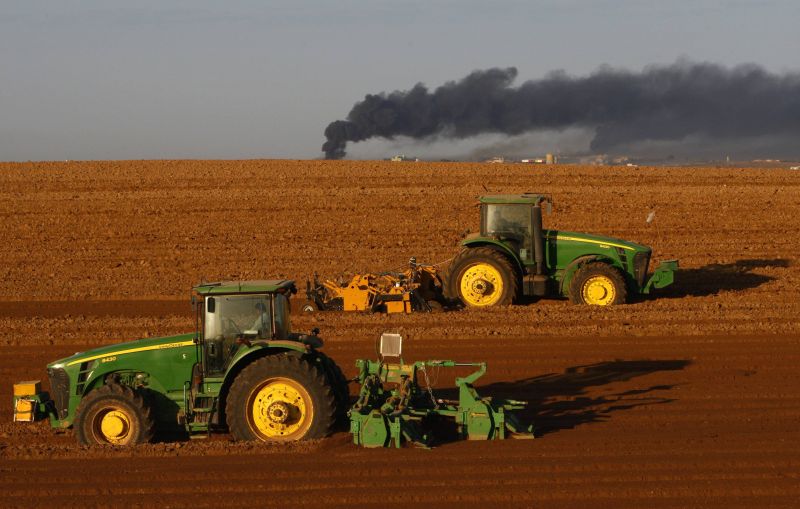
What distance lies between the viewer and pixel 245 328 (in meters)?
10.9

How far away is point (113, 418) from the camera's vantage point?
1089cm

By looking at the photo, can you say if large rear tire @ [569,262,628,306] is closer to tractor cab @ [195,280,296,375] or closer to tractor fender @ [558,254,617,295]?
tractor fender @ [558,254,617,295]

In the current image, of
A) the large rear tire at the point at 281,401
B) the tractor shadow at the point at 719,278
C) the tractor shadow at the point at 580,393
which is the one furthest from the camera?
the tractor shadow at the point at 719,278

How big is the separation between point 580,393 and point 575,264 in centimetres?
595

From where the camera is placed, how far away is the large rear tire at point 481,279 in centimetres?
1889

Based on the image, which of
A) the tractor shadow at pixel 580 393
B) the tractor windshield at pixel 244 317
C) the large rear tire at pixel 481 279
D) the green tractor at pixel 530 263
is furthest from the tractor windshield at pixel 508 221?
the tractor windshield at pixel 244 317

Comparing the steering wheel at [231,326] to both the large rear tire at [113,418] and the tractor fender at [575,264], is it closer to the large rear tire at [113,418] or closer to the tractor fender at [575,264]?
the large rear tire at [113,418]

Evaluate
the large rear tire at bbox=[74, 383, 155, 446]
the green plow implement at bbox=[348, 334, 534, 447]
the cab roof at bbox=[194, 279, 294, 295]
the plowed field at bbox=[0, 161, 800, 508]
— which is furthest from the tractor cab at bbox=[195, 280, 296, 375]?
the green plow implement at bbox=[348, 334, 534, 447]

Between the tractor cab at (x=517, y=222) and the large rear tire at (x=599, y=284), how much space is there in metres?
0.83

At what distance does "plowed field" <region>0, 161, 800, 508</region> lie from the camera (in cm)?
977

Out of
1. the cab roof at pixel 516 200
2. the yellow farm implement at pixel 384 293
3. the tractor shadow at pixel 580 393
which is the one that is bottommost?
the tractor shadow at pixel 580 393

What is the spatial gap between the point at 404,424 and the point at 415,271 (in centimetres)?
816

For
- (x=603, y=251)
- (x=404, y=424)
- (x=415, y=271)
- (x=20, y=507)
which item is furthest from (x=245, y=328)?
(x=603, y=251)

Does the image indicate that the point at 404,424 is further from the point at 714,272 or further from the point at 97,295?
the point at 714,272
